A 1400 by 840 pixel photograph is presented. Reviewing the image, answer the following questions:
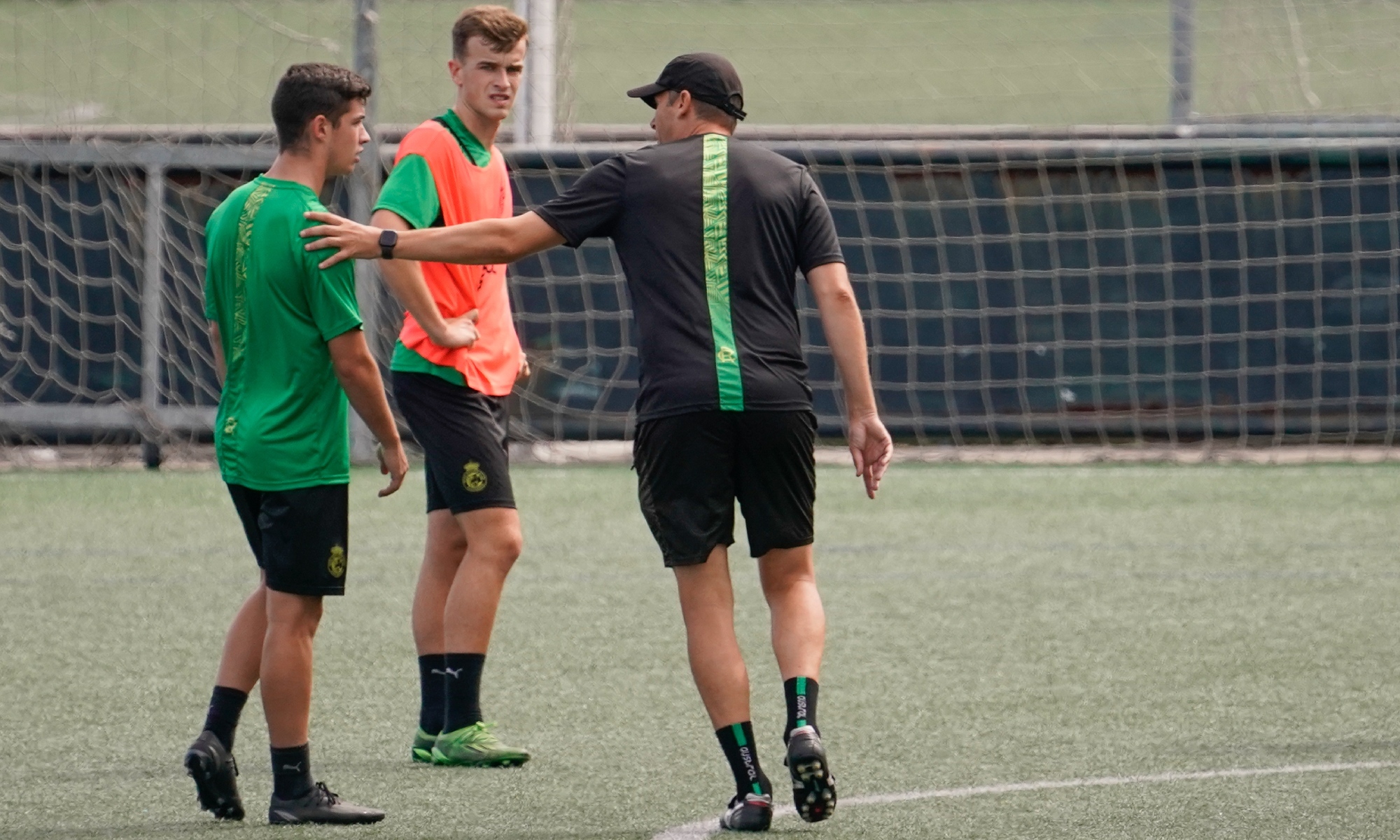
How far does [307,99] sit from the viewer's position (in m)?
4.03

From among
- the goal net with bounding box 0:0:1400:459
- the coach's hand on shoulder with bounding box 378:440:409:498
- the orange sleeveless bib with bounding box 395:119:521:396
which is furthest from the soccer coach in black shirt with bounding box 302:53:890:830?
the goal net with bounding box 0:0:1400:459

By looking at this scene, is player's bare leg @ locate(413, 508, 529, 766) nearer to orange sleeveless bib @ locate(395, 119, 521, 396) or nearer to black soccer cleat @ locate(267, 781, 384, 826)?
orange sleeveless bib @ locate(395, 119, 521, 396)

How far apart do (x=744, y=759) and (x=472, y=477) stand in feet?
3.70

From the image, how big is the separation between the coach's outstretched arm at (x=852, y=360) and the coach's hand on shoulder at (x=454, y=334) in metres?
0.87

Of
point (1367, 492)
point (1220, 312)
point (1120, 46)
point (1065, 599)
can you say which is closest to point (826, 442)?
point (1220, 312)

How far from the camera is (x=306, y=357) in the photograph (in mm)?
4012

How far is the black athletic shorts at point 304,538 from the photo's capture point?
402 centimetres

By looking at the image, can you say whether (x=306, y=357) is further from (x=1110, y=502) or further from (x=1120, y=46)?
(x=1120, y=46)

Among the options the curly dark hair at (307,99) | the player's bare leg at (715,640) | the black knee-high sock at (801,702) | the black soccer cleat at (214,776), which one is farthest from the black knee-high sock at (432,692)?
the curly dark hair at (307,99)

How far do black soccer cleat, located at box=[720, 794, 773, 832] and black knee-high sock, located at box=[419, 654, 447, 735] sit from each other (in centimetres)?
101

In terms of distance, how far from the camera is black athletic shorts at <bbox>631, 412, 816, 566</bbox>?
4.13 metres

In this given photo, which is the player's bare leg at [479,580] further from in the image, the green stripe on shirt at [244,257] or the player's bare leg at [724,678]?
the green stripe on shirt at [244,257]

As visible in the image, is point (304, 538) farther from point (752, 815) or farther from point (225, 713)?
point (752, 815)

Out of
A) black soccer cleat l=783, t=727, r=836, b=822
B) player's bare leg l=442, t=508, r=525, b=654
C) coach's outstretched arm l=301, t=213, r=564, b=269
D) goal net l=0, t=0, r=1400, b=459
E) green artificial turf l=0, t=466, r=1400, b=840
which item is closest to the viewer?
black soccer cleat l=783, t=727, r=836, b=822
